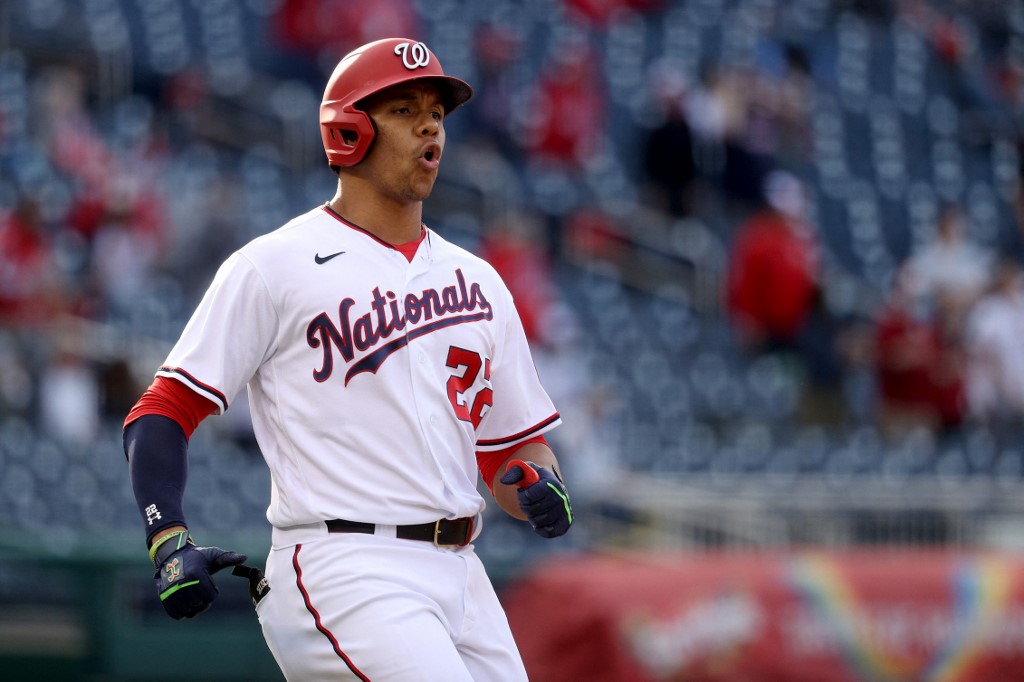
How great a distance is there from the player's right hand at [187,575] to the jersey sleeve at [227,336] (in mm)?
374

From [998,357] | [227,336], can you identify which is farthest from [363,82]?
[998,357]

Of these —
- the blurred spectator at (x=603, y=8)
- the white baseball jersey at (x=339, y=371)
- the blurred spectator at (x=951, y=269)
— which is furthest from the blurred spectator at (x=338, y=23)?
the white baseball jersey at (x=339, y=371)

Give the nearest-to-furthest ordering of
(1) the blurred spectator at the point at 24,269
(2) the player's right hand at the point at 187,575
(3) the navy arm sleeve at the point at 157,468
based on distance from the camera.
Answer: (2) the player's right hand at the point at 187,575 → (3) the navy arm sleeve at the point at 157,468 → (1) the blurred spectator at the point at 24,269

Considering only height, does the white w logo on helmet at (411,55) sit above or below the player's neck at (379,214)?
above

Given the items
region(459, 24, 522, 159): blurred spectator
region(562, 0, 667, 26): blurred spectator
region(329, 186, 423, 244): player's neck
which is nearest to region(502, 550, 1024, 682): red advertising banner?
region(329, 186, 423, 244): player's neck

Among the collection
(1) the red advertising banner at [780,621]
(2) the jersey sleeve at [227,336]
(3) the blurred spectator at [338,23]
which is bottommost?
(1) the red advertising banner at [780,621]

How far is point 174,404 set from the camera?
3268 mm

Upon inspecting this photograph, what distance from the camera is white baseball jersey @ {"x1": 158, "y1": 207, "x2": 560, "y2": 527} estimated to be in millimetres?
3283

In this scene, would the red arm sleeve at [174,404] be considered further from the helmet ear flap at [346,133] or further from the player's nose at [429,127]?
the player's nose at [429,127]

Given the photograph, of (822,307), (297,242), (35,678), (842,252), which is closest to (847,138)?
(842,252)

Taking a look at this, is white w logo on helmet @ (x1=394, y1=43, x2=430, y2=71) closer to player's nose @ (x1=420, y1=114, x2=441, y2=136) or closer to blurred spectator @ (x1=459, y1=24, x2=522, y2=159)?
player's nose @ (x1=420, y1=114, x2=441, y2=136)

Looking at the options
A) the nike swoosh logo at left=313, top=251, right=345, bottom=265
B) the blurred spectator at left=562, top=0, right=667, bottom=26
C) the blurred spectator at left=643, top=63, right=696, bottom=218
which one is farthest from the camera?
the blurred spectator at left=562, top=0, right=667, bottom=26

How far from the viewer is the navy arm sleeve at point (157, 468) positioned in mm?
3125

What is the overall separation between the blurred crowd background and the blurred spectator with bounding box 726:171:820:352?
0.03 meters
